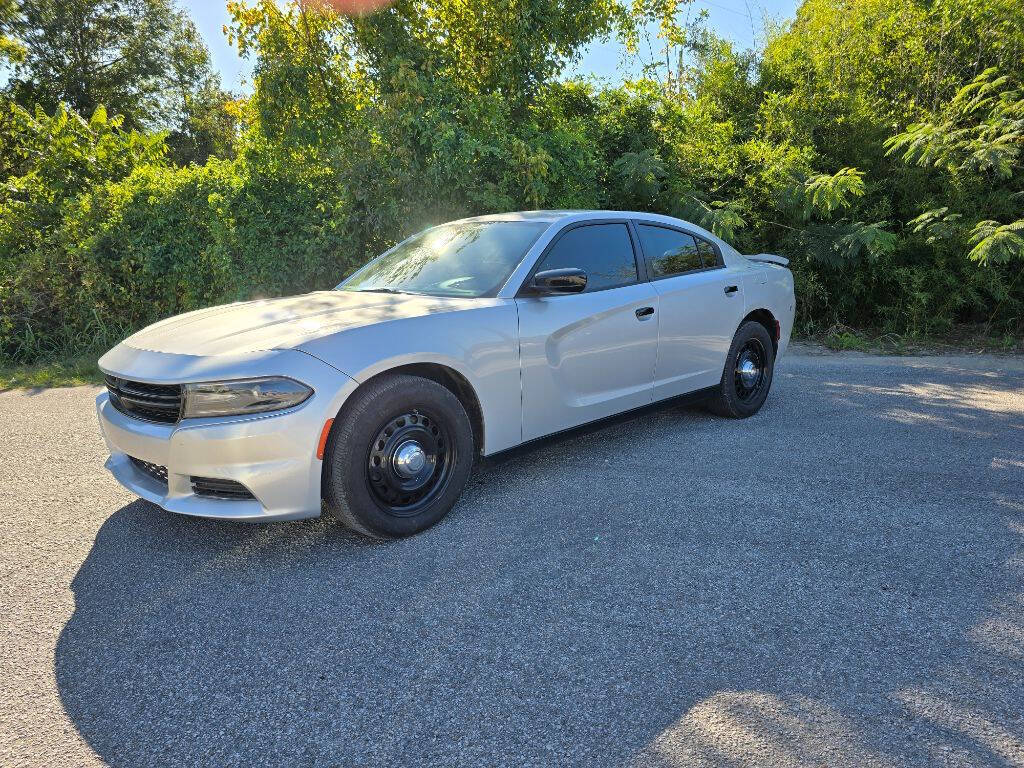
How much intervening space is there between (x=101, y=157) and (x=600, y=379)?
9.52 metres

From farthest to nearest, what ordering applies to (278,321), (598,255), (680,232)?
(680,232), (598,255), (278,321)

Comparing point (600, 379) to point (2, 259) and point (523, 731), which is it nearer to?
point (523, 731)

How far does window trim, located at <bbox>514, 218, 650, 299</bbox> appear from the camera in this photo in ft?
12.0

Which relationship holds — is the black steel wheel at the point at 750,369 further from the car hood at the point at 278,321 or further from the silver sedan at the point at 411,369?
the car hood at the point at 278,321

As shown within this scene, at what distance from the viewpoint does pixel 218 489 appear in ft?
9.44

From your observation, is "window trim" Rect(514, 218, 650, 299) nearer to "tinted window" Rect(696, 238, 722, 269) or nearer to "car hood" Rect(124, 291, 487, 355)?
"car hood" Rect(124, 291, 487, 355)

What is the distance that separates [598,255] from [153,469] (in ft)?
8.73

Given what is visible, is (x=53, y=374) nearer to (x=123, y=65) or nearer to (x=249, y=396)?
(x=249, y=396)

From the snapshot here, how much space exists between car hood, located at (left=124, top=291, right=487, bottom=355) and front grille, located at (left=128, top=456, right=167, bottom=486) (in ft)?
1.74

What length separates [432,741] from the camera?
6.33 ft

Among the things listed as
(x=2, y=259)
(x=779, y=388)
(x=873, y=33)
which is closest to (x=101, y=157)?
(x=2, y=259)

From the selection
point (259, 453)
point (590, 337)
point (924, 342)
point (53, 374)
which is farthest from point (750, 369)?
point (53, 374)

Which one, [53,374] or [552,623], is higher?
[53,374]

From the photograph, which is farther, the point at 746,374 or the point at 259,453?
the point at 746,374
